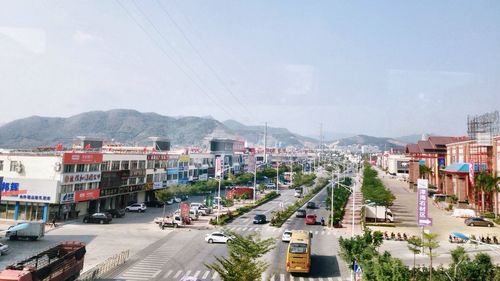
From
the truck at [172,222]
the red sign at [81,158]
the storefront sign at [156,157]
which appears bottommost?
the truck at [172,222]

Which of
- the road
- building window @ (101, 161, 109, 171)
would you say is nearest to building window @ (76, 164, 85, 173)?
building window @ (101, 161, 109, 171)

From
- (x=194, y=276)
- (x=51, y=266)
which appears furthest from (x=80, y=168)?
(x=51, y=266)

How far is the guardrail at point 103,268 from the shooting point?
73.2ft

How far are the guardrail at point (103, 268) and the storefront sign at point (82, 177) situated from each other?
1824 centimetres

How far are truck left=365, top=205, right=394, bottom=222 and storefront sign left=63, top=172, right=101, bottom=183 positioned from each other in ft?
111

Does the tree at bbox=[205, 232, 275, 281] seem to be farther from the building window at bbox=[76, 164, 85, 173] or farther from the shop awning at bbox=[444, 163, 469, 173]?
the shop awning at bbox=[444, 163, 469, 173]

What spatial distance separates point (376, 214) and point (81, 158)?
3616cm

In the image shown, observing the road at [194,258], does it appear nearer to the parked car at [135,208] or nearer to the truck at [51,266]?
the truck at [51,266]

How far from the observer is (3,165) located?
140 ft

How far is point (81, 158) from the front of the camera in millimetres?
44812

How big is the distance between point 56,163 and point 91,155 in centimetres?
500

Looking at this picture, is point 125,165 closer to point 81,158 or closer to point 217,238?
point 81,158

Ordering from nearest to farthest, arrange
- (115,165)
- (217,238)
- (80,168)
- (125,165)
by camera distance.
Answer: (217,238) → (80,168) → (115,165) → (125,165)

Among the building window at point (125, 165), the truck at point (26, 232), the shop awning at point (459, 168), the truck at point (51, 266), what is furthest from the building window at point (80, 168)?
the shop awning at point (459, 168)
